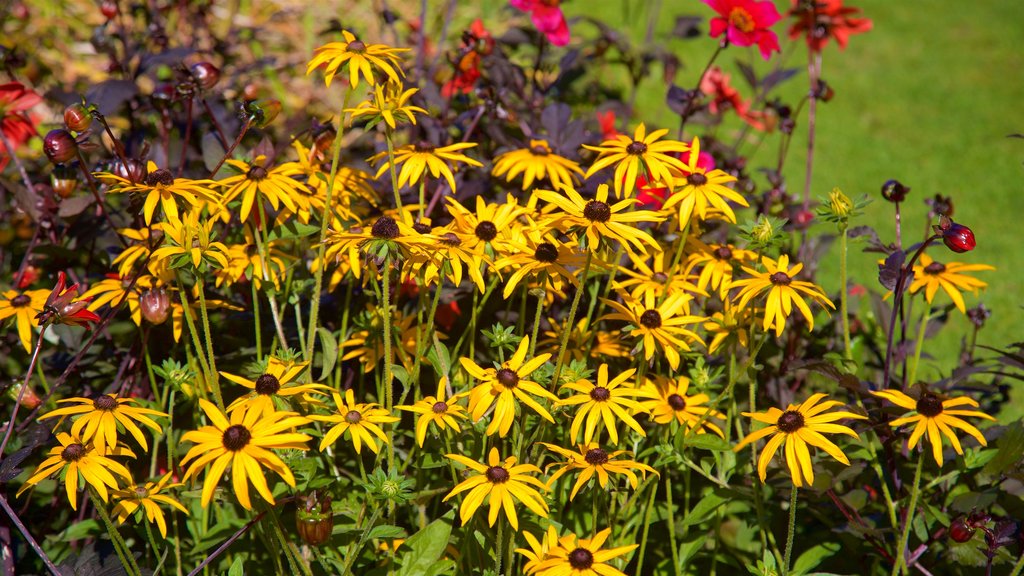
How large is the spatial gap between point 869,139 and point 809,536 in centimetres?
309

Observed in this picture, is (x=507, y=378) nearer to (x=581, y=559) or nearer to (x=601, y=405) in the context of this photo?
(x=601, y=405)

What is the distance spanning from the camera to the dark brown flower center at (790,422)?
4.83 ft

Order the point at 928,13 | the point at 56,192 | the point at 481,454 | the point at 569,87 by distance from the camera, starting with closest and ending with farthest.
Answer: the point at 481,454 < the point at 56,192 < the point at 569,87 < the point at 928,13

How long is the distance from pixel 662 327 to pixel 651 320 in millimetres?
27

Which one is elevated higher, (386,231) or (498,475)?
(386,231)

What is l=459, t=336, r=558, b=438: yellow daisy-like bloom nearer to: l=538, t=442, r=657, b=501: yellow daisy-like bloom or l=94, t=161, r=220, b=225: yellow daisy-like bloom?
l=538, t=442, r=657, b=501: yellow daisy-like bloom

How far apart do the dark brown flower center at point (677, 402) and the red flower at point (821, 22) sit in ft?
4.61

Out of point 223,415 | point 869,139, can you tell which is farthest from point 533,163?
point 869,139

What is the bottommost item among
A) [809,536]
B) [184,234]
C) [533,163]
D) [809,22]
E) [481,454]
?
[809,536]

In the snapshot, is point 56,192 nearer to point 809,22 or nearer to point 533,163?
point 533,163

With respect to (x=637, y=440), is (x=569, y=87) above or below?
above

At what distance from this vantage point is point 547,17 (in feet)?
8.49

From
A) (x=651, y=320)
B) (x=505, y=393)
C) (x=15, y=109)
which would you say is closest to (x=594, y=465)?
(x=505, y=393)

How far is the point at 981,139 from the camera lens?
458 centimetres
